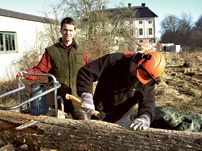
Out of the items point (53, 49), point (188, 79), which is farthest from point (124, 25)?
point (53, 49)

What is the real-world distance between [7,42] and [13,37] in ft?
1.96

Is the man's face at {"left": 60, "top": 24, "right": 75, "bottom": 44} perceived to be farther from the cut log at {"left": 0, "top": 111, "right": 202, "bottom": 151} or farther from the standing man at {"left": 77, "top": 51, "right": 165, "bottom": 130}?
the cut log at {"left": 0, "top": 111, "right": 202, "bottom": 151}

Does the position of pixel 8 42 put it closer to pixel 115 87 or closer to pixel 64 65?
pixel 64 65

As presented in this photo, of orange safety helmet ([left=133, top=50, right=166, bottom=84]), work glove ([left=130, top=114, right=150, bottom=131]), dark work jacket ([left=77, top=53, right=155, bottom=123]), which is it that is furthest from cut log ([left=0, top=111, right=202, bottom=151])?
orange safety helmet ([left=133, top=50, right=166, bottom=84])

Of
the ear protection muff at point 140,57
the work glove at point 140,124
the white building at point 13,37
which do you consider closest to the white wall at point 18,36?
the white building at point 13,37

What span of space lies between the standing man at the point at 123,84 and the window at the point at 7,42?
827 cm

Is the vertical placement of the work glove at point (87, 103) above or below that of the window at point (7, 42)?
below

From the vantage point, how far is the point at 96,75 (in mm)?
2480

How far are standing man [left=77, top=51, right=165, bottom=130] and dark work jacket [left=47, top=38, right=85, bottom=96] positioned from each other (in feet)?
2.64

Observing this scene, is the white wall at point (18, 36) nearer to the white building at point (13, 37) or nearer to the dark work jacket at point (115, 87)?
the white building at point (13, 37)

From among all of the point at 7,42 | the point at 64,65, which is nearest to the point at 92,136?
the point at 64,65

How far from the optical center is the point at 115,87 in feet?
8.58

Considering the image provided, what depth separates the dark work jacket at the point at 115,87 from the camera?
2471 mm

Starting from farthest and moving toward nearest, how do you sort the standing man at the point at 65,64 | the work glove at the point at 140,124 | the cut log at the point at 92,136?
the standing man at the point at 65,64
the work glove at the point at 140,124
the cut log at the point at 92,136
